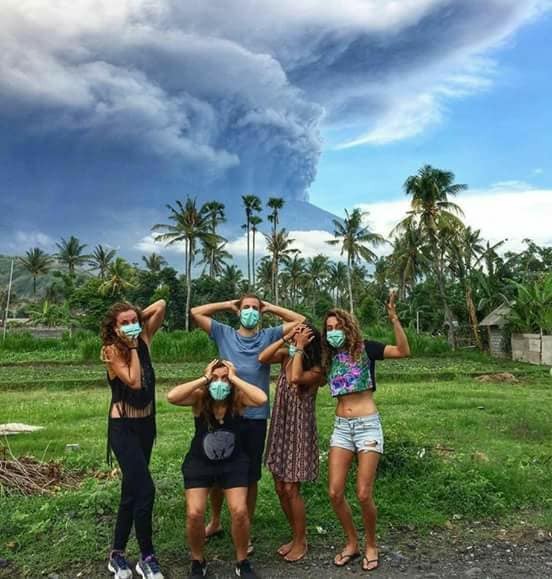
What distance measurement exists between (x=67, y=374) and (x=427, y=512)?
1742cm

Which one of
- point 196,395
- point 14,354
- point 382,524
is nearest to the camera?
point 196,395

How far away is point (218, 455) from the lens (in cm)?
351

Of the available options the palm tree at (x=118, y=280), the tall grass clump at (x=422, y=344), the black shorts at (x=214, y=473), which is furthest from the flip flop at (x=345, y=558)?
the palm tree at (x=118, y=280)

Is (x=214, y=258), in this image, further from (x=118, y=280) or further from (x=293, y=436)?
(x=293, y=436)

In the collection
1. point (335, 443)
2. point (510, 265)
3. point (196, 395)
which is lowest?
point (335, 443)

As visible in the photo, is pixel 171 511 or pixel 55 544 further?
pixel 171 511

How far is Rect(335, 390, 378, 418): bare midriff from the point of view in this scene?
12.2 feet

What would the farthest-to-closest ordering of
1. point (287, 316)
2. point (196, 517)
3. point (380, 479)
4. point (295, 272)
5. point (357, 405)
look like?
point (295, 272) < point (380, 479) < point (287, 316) < point (357, 405) < point (196, 517)

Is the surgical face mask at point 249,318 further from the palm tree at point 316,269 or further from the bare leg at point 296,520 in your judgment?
the palm tree at point 316,269

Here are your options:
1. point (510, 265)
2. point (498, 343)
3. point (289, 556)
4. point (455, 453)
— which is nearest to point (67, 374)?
point (455, 453)

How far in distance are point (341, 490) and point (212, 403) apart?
101 centimetres

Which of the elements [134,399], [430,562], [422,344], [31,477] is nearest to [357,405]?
[430,562]

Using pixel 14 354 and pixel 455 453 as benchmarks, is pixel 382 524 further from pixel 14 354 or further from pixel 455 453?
pixel 14 354

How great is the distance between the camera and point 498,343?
93.7ft
